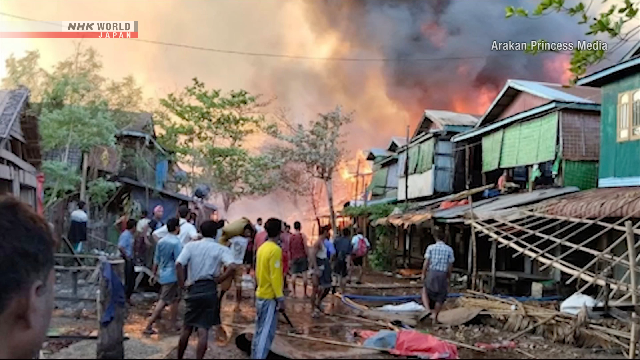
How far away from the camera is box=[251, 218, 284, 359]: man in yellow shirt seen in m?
5.99

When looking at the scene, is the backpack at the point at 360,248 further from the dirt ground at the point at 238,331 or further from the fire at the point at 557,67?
the fire at the point at 557,67

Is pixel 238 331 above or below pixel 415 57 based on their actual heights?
below

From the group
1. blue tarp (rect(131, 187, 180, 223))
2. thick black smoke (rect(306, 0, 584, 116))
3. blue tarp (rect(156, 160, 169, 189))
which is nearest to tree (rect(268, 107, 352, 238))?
thick black smoke (rect(306, 0, 584, 116))

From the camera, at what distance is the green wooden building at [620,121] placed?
11.6 m

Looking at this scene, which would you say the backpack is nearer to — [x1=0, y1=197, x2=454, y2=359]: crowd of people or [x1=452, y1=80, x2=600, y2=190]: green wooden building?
[x1=0, y1=197, x2=454, y2=359]: crowd of people

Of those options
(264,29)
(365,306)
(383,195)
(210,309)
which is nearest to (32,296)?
(210,309)

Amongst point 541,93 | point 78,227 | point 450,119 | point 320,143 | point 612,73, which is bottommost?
point 78,227

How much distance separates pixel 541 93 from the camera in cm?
1552

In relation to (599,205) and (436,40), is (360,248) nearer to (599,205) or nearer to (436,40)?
(599,205)

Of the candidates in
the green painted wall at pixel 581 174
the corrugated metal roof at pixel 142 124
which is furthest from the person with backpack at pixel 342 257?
the corrugated metal roof at pixel 142 124

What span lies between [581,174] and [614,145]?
1.79 meters

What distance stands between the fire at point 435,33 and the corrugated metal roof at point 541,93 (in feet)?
37.2

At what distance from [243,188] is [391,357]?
23.2m

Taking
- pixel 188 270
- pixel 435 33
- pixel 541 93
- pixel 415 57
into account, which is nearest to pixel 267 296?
pixel 188 270
